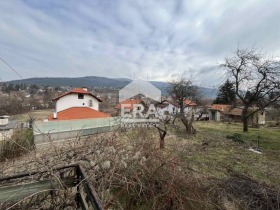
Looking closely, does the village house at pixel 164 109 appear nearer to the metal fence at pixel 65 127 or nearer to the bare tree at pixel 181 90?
the bare tree at pixel 181 90

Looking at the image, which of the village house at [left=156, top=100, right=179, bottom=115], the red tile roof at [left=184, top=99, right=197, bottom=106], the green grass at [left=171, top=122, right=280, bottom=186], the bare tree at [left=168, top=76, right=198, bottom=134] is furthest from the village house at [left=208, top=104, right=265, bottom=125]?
the green grass at [left=171, top=122, right=280, bottom=186]

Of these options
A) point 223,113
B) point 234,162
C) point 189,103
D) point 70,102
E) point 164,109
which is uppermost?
point 70,102

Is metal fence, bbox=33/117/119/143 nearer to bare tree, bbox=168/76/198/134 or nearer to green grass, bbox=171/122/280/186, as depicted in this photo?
green grass, bbox=171/122/280/186

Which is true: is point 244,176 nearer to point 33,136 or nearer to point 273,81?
point 33,136

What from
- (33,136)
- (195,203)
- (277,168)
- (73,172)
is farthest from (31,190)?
(33,136)

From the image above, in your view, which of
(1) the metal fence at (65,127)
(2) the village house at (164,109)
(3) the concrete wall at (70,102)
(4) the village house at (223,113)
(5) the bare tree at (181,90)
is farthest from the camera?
(4) the village house at (223,113)

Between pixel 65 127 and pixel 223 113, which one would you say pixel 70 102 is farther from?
pixel 223 113

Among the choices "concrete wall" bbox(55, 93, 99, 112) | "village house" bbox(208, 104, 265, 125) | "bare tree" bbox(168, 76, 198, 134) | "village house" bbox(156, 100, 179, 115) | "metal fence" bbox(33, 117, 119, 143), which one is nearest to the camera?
"metal fence" bbox(33, 117, 119, 143)

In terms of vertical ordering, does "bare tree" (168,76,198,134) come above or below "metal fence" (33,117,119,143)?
above

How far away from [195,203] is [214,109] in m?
38.3

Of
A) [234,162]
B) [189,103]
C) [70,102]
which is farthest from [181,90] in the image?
[234,162]

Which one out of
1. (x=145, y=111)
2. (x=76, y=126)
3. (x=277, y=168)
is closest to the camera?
(x=277, y=168)

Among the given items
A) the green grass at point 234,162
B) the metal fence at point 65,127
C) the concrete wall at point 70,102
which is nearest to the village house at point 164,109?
the metal fence at point 65,127

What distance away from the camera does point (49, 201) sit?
2.35m
